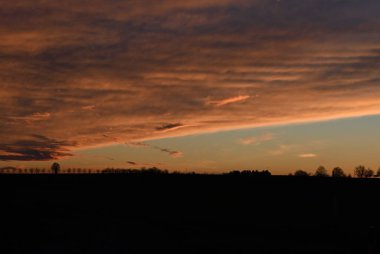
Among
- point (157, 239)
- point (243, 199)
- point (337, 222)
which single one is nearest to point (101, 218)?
point (157, 239)

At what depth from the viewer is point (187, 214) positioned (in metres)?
47.4

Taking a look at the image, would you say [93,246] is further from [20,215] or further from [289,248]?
[289,248]

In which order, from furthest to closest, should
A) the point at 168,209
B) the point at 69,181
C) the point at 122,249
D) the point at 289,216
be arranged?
the point at 69,181, the point at 168,209, the point at 289,216, the point at 122,249

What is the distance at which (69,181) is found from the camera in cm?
5838

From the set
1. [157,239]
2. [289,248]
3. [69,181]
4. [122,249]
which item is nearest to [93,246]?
[122,249]

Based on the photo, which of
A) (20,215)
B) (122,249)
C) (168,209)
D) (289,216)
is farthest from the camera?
(168,209)

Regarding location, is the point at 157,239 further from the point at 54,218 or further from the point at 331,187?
the point at 331,187

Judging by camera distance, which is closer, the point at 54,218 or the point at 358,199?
the point at 54,218

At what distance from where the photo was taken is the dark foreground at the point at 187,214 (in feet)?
112

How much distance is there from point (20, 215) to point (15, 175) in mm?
18360

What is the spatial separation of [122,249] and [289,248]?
460 inches

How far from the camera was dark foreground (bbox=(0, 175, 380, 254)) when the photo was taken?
34219mm

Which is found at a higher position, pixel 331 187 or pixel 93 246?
pixel 331 187

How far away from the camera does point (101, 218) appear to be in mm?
40906
